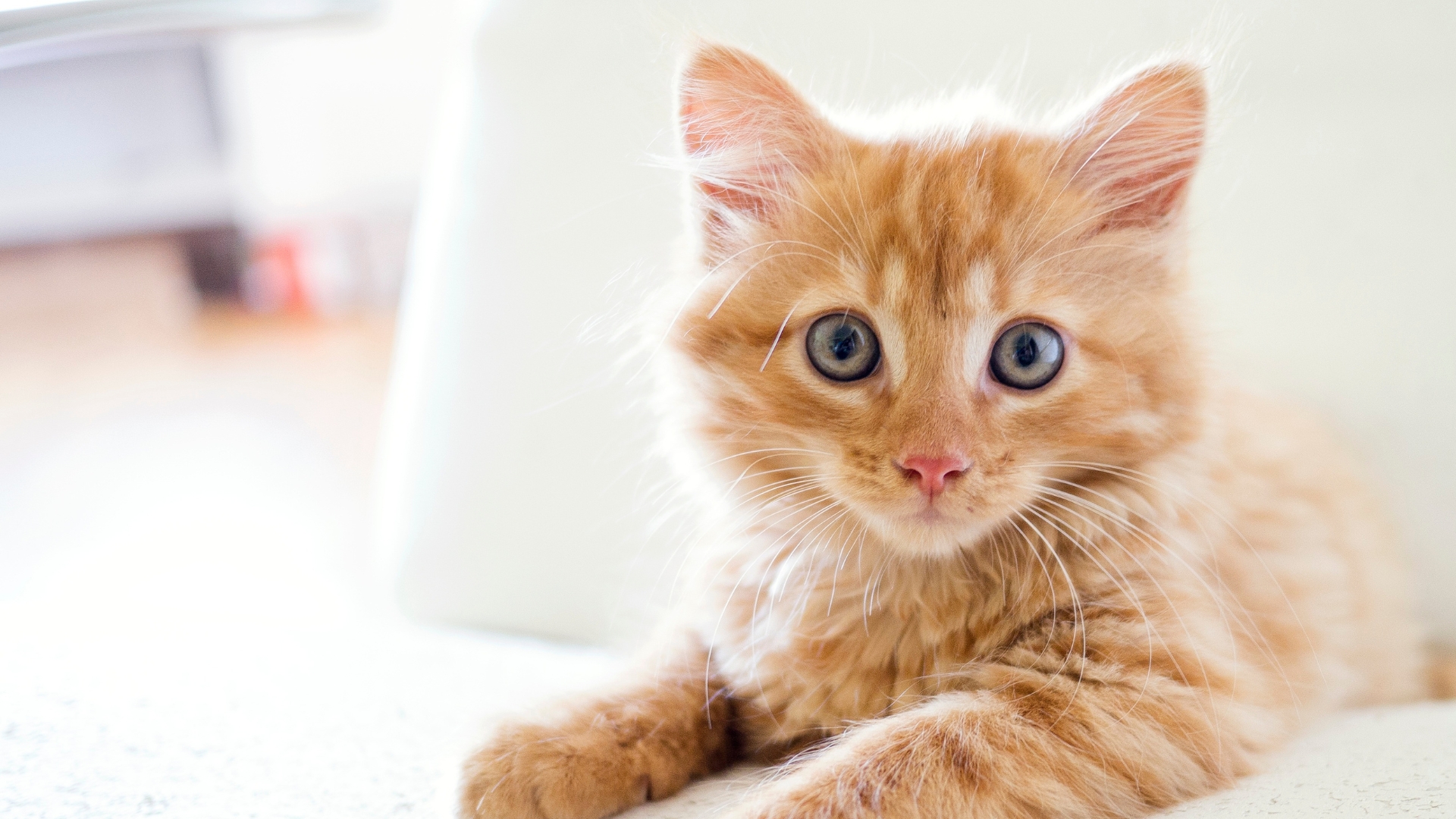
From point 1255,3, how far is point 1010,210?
0.61 metres

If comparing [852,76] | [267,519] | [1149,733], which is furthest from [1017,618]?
[267,519]

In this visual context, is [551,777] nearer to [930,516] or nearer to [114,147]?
[930,516]

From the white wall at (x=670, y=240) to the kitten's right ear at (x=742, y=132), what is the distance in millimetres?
99

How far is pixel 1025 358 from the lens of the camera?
1134 mm

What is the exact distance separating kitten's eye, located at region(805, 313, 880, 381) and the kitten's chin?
0.15m

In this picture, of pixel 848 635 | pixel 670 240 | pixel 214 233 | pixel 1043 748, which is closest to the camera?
pixel 1043 748

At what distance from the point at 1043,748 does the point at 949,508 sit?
0.75 feet

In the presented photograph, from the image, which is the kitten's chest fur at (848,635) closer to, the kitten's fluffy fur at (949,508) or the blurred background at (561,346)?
the kitten's fluffy fur at (949,508)

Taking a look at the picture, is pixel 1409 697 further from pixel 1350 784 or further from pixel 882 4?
pixel 882 4

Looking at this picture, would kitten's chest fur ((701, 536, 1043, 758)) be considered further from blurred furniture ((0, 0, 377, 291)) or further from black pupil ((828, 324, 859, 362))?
blurred furniture ((0, 0, 377, 291))

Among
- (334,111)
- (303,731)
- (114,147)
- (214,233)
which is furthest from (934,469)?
(114,147)

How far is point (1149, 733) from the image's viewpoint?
1041 millimetres

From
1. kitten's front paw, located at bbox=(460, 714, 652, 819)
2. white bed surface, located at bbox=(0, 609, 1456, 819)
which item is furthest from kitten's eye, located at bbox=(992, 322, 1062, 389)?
kitten's front paw, located at bbox=(460, 714, 652, 819)

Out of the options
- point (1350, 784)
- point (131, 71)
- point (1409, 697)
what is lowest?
point (1409, 697)
